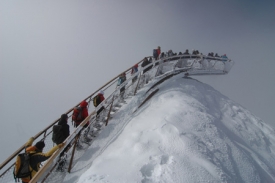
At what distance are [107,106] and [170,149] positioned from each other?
3697mm

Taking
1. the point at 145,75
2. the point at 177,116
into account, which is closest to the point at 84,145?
the point at 177,116

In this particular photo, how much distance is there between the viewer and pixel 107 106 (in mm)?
7895

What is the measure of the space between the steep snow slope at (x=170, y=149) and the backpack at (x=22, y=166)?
1.23m

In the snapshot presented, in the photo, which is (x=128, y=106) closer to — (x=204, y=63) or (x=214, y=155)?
(x=214, y=155)

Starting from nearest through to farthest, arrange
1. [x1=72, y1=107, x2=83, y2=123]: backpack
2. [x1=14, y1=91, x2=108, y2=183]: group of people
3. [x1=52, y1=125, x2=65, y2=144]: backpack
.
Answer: [x1=14, y1=91, x2=108, y2=183]: group of people → [x1=52, y1=125, x2=65, y2=144]: backpack → [x1=72, y1=107, x2=83, y2=123]: backpack

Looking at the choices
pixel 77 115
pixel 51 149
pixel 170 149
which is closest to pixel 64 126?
pixel 77 115

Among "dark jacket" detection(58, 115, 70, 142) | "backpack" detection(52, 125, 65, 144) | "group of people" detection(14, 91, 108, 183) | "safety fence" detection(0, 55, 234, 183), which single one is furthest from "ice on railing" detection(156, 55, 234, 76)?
"backpack" detection(52, 125, 65, 144)

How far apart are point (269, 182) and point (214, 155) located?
2356 mm

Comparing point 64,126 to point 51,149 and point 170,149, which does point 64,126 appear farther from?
point 170,149

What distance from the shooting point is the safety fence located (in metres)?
5.44

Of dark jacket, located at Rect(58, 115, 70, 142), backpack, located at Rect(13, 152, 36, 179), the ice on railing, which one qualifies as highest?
the ice on railing

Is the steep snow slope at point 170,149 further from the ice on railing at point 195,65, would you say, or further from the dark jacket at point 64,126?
the ice on railing at point 195,65

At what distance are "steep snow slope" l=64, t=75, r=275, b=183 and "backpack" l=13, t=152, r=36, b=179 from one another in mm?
1229

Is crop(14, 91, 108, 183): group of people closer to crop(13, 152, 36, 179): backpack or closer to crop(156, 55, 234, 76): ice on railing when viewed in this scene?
crop(13, 152, 36, 179): backpack
